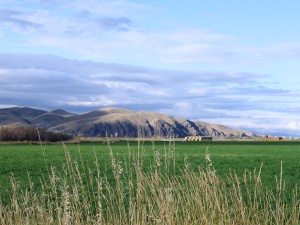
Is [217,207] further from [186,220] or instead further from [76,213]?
[76,213]

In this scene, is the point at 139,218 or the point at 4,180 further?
the point at 4,180

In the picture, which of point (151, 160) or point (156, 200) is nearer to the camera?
point (156, 200)

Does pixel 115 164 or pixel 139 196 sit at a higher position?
pixel 115 164

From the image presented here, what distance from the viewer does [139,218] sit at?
8.86 metres

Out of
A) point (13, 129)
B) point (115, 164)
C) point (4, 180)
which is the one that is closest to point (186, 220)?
point (115, 164)

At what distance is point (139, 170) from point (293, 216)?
2776 millimetres

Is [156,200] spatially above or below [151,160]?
above

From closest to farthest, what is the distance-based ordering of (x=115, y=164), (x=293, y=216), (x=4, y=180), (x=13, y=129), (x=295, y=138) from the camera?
(x=115, y=164), (x=293, y=216), (x=4, y=180), (x=13, y=129), (x=295, y=138)

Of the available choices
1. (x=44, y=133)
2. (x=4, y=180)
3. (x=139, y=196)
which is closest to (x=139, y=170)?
(x=139, y=196)

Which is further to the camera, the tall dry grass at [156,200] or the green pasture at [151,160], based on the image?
the green pasture at [151,160]

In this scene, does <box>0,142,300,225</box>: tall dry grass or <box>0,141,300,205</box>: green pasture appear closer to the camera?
→ <box>0,142,300,225</box>: tall dry grass

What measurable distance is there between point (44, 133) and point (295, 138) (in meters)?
86.9

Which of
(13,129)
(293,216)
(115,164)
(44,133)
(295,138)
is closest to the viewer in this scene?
(115,164)

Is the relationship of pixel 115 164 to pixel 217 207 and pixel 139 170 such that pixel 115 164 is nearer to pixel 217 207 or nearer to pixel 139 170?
pixel 139 170
